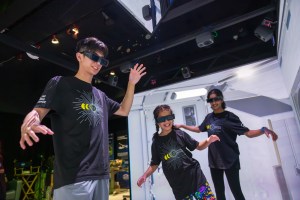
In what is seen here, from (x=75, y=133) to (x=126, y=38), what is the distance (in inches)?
153

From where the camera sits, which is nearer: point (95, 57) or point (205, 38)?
point (95, 57)

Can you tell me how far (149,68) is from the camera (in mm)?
5730

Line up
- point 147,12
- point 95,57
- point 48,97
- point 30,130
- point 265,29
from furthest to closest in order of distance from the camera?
point 265,29
point 147,12
point 95,57
point 48,97
point 30,130

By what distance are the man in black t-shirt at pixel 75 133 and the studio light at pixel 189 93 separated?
3474 millimetres

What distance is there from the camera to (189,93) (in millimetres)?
4738

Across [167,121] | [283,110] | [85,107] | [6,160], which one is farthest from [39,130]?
[6,160]

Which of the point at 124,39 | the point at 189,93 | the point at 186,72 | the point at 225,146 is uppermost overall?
the point at 124,39

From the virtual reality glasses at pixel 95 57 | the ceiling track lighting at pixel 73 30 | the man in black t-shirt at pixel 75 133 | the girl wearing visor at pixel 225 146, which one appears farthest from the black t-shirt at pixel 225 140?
the ceiling track lighting at pixel 73 30

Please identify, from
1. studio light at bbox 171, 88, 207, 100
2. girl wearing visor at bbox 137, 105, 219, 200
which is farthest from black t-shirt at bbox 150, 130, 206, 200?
studio light at bbox 171, 88, 207, 100

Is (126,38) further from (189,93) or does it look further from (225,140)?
(225,140)

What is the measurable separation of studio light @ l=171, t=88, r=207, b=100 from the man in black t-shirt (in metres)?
3.47

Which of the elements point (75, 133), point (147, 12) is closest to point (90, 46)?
point (75, 133)

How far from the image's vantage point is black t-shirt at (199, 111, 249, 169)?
2.90 meters

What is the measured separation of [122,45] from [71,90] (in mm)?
3852
